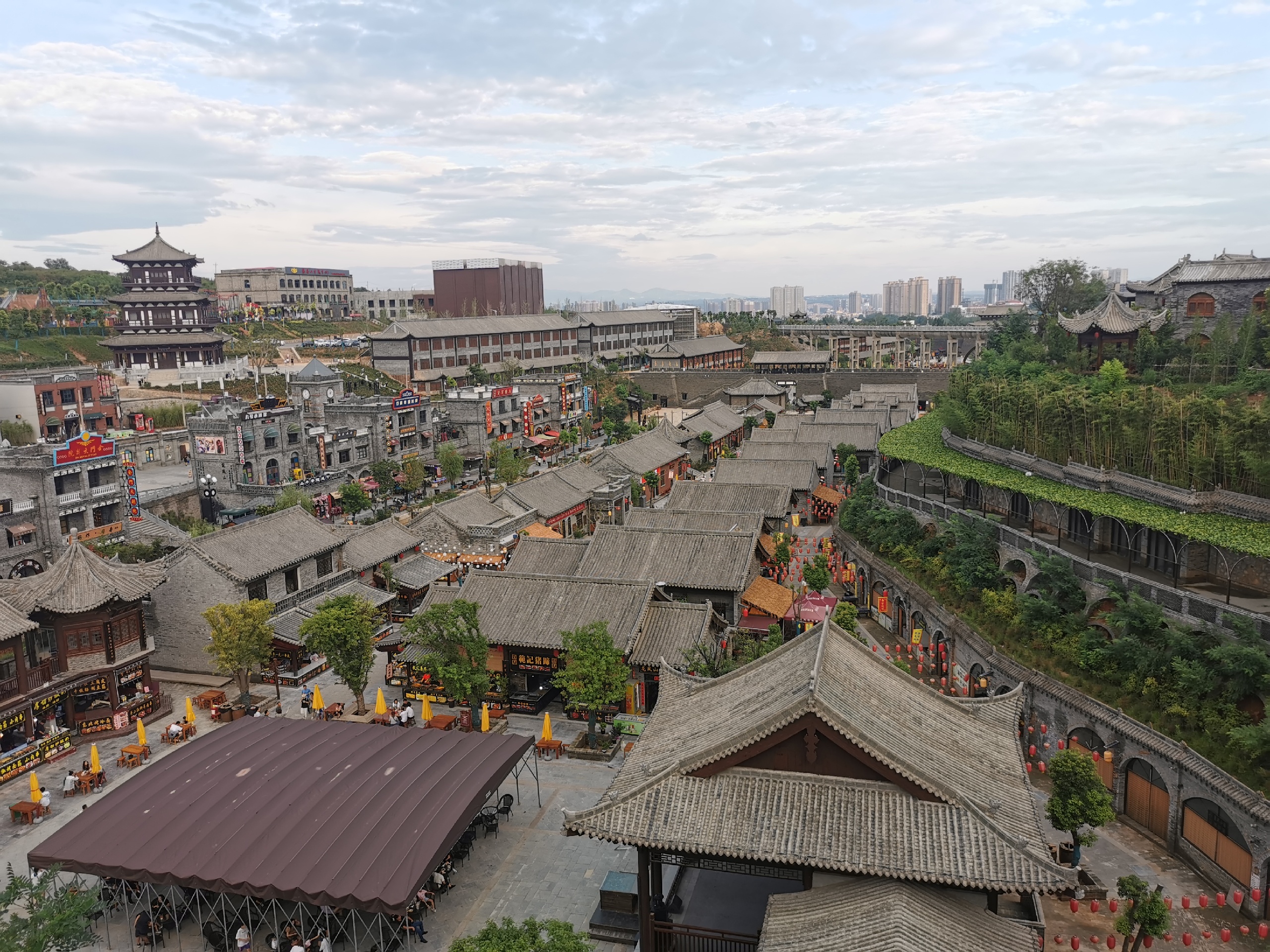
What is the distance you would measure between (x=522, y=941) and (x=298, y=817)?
837 centimetres

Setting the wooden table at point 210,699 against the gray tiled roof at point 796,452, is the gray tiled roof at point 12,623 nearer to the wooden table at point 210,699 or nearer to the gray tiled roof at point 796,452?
the wooden table at point 210,699

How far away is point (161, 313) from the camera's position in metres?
90.4

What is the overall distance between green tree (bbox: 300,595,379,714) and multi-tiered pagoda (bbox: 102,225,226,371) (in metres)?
68.8

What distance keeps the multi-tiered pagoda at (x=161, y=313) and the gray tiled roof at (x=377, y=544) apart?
5597 cm

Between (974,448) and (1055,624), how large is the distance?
1930 cm

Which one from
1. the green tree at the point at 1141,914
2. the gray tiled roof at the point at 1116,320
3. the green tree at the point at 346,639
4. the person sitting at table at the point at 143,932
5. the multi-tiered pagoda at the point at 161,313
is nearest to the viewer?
the green tree at the point at 1141,914

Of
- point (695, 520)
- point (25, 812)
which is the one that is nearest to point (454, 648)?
point (25, 812)

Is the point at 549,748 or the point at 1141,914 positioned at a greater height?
the point at 1141,914

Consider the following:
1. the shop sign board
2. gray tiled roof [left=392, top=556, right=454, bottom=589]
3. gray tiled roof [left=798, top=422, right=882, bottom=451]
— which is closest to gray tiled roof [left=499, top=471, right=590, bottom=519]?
gray tiled roof [left=392, top=556, right=454, bottom=589]

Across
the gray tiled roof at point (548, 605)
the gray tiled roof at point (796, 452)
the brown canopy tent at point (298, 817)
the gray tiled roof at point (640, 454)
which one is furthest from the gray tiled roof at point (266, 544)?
the gray tiled roof at point (796, 452)

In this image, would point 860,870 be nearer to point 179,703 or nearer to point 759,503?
point 179,703

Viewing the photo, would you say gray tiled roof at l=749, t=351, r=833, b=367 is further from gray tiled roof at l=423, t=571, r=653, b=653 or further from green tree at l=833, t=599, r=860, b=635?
gray tiled roof at l=423, t=571, r=653, b=653

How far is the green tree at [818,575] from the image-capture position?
129ft

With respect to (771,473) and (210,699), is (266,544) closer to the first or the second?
(210,699)
